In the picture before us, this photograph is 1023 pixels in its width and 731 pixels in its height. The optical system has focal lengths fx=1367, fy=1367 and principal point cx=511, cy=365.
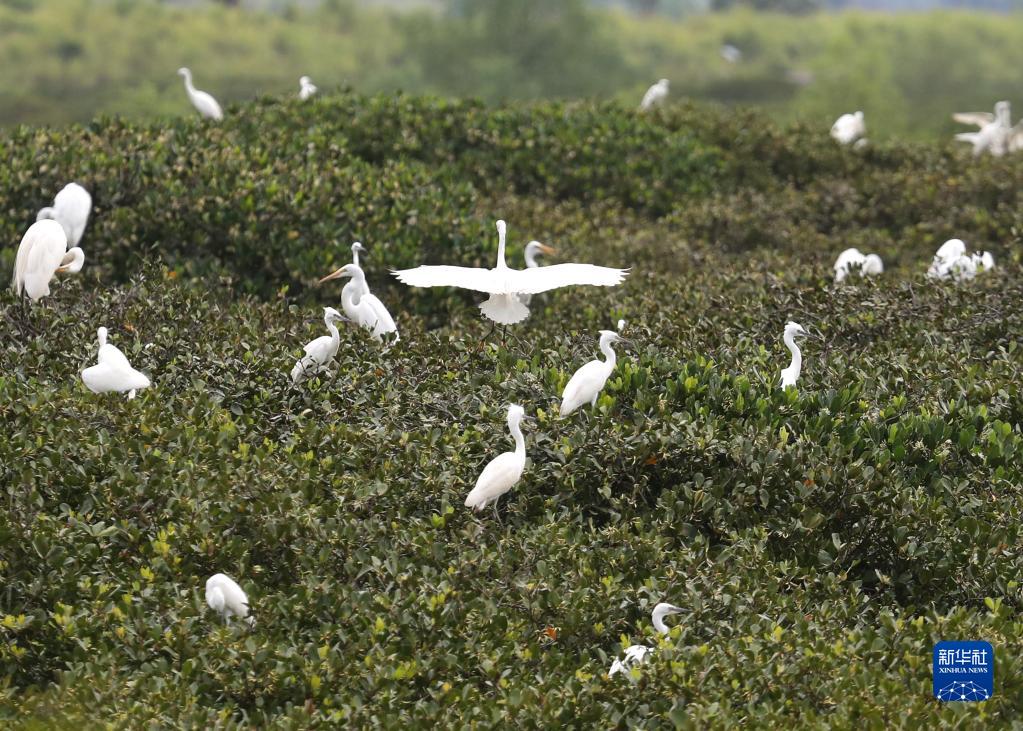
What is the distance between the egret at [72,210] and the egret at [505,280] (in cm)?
391

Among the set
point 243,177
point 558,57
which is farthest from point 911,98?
point 243,177

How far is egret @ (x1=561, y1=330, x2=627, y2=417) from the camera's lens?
7773 millimetres

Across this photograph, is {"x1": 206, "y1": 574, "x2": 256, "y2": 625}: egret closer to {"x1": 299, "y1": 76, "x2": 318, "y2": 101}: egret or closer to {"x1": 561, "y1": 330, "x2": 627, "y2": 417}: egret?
{"x1": 561, "y1": 330, "x2": 627, "y2": 417}: egret

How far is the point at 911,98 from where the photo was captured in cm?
5178

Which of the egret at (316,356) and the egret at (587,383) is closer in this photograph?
the egret at (587,383)

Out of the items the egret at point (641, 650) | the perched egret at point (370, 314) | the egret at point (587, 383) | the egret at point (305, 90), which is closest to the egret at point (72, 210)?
the perched egret at point (370, 314)

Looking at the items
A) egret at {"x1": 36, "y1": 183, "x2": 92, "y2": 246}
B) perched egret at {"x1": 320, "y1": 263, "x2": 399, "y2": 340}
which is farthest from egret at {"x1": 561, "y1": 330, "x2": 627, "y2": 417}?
egret at {"x1": 36, "y1": 183, "x2": 92, "y2": 246}

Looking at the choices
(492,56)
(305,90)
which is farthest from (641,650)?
(492,56)

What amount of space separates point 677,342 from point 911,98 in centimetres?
4511

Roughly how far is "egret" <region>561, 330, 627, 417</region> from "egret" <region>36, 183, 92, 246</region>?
220 inches

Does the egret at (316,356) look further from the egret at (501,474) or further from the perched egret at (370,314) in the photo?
the egret at (501,474)

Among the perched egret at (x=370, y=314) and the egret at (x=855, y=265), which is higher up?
the perched egret at (x=370, y=314)

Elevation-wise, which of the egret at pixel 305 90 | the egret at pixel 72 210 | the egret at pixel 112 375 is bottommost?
the egret at pixel 305 90

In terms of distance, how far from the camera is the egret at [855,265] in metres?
11.9
